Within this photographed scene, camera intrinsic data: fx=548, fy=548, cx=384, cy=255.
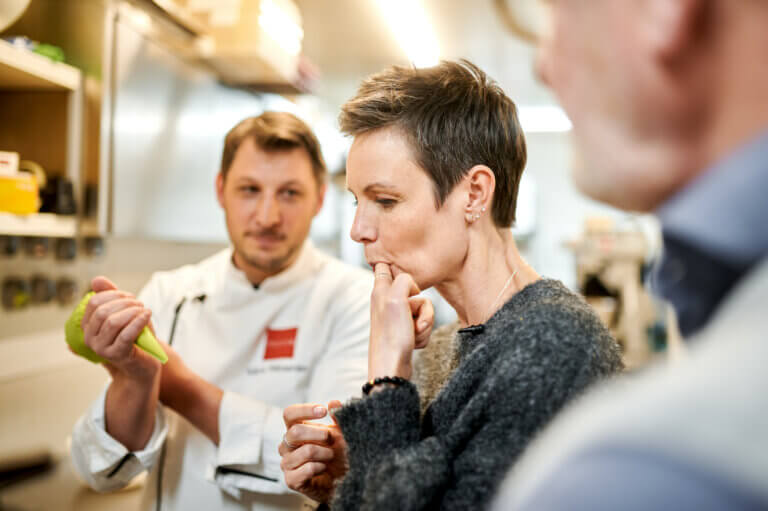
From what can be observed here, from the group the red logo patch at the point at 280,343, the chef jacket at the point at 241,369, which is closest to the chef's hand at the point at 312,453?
the chef jacket at the point at 241,369

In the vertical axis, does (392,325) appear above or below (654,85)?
below

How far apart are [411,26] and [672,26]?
11.1 feet

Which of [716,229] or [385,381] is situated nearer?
[716,229]

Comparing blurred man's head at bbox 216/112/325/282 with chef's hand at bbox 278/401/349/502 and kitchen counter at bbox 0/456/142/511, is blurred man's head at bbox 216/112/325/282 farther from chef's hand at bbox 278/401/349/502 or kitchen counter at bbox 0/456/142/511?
kitchen counter at bbox 0/456/142/511

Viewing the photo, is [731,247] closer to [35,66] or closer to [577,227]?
[35,66]

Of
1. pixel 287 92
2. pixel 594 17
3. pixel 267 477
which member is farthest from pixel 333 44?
pixel 594 17

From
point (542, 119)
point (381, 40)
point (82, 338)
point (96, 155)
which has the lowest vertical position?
point (82, 338)

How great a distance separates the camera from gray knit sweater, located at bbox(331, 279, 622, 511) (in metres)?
0.64

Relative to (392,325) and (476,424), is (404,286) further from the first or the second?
(476,424)

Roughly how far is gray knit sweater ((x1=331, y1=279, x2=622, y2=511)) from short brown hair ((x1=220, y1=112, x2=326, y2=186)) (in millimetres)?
822

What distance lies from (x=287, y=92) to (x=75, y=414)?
1.59m

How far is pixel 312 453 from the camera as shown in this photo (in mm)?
924

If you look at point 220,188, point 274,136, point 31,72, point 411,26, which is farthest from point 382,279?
point 411,26

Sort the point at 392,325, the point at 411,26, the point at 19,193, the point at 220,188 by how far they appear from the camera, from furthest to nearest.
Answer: the point at 411,26
the point at 220,188
the point at 19,193
the point at 392,325
